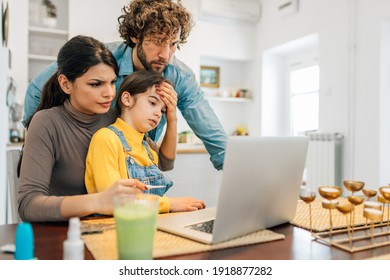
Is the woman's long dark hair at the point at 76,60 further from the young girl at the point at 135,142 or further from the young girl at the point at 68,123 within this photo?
the young girl at the point at 135,142

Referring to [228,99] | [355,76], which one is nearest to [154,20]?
[355,76]

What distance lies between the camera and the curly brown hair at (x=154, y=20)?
1234 millimetres

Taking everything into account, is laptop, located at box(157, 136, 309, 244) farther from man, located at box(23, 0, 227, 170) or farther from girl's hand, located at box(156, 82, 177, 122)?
man, located at box(23, 0, 227, 170)

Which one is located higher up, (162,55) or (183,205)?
(162,55)

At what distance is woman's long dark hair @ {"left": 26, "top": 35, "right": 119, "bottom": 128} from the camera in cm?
103

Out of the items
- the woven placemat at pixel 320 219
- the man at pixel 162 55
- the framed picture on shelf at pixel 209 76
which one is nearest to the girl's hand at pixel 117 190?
the woven placemat at pixel 320 219

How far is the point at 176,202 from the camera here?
979mm

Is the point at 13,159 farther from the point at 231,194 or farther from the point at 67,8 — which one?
the point at 67,8

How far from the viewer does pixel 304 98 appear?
159 inches

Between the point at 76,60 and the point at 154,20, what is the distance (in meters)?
0.34

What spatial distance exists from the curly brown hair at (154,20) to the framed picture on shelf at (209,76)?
9.79 ft

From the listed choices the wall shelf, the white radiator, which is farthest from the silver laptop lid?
the wall shelf

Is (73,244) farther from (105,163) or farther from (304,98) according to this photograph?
(304,98)

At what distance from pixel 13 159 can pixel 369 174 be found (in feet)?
8.47
